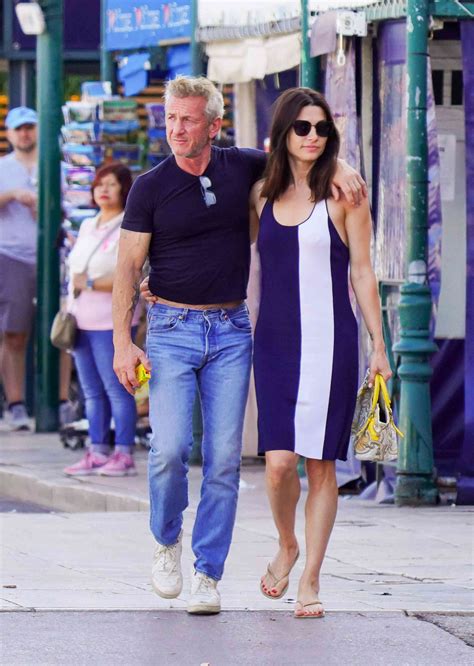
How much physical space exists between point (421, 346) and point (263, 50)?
2.73m

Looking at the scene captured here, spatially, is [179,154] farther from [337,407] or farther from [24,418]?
[24,418]

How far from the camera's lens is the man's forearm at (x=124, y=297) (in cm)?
684

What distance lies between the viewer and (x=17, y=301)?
14.5 meters

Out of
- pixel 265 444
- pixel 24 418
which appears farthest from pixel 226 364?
pixel 24 418

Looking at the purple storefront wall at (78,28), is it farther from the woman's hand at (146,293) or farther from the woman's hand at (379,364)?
the woman's hand at (379,364)

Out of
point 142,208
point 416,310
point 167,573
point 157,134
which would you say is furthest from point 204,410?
point 157,134

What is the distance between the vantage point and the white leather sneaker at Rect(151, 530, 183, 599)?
6.93 meters

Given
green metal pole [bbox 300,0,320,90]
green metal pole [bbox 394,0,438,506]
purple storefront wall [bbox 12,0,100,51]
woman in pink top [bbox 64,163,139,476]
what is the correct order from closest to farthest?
1. green metal pole [bbox 394,0,438,506]
2. green metal pole [bbox 300,0,320,90]
3. woman in pink top [bbox 64,163,139,476]
4. purple storefront wall [bbox 12,0,100,51]

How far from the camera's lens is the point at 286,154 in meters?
6.85

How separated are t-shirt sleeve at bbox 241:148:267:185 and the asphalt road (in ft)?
5.28

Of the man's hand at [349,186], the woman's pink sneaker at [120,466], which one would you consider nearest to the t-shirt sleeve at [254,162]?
the man's hand at [349,186]

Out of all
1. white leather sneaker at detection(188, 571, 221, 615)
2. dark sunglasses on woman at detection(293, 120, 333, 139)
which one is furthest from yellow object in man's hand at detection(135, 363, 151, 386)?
dark sunglasses on woman at detection(293, 120, 333, 139)

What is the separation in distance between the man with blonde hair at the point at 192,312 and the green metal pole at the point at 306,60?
402 cm

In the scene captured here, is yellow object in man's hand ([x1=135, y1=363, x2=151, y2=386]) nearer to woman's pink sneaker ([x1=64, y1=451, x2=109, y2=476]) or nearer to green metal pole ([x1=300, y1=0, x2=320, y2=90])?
green metal pole ([x1=300, y1=0, x2=320, y2=90])
